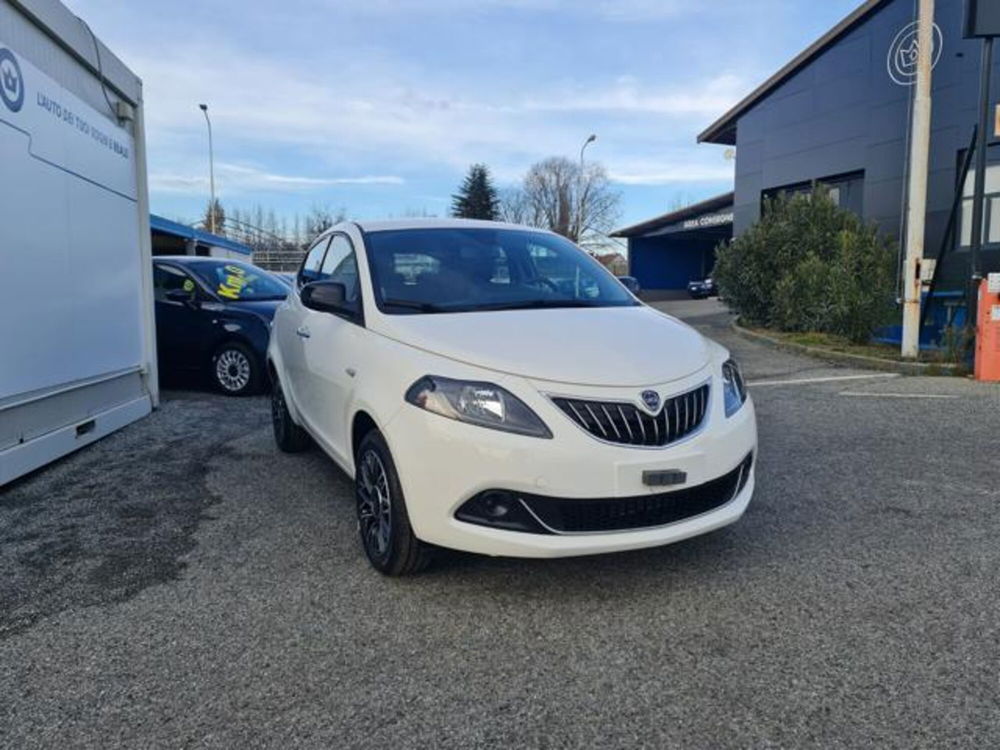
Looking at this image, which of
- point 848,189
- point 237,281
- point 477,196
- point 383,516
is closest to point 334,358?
point 383,516

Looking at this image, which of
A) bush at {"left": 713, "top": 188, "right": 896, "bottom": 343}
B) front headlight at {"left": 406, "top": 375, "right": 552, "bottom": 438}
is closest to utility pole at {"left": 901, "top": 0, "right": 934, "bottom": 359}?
bush at {"left": 713, "top": 188, "right": 896, "bottom": 343}

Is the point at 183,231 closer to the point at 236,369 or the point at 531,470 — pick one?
the point at 236,369

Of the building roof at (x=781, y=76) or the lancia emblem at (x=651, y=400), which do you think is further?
the building roof at (x=781, y=76)

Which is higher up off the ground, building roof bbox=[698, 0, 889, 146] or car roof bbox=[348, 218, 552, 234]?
building roof bbox=[698, 0, 889, 146]

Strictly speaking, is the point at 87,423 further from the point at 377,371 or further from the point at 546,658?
the point at 546,658

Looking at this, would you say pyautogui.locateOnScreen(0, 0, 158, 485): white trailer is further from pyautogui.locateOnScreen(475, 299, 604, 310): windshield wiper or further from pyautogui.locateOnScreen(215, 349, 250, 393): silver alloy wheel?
pyautogui.locateOnScreen(475, 299, 604, 310): windshield wiper

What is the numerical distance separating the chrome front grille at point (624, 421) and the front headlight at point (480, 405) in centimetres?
14

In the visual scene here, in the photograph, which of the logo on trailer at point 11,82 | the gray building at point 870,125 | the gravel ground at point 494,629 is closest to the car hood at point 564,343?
the gravel ground at point 494,629

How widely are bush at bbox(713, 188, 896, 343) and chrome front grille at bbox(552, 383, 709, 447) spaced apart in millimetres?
9689

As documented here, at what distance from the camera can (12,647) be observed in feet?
9.27

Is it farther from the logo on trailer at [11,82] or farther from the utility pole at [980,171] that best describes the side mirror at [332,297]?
the utility pole at [980,171]

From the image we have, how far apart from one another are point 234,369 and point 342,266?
176 inches

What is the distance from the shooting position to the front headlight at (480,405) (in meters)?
2.86

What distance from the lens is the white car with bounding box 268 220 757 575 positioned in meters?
2.86
